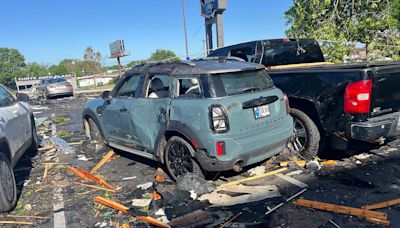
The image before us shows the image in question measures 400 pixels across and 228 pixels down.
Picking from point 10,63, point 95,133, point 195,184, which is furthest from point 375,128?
point 10,63

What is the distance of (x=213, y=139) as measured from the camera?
4.09 metres

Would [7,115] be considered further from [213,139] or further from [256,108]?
[256,108]

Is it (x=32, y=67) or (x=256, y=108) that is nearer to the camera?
(x=256, y=108)

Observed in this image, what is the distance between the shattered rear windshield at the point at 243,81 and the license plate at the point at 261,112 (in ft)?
0.92

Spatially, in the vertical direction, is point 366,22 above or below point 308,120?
above

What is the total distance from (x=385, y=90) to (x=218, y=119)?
2.44 m

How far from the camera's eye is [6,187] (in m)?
4.22

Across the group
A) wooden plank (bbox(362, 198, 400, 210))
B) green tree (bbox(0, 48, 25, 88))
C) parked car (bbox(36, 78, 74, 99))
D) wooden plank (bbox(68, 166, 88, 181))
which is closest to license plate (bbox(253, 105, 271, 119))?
wooden plank (bbox(362, 198, 400, 210))

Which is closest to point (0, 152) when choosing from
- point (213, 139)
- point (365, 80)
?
point (213, 139)

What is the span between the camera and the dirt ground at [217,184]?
3.70 meters

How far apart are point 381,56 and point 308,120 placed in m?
5.82

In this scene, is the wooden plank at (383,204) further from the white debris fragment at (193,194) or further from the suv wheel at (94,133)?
the suv wheel at (94,133)

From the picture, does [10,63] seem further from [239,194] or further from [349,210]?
[349,210]

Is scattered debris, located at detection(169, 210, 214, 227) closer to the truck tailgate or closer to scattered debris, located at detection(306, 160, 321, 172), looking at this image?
scattered debris, located at detection(306, 160, 321, 172)
